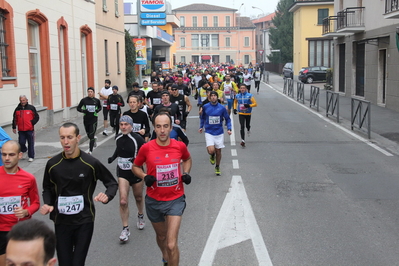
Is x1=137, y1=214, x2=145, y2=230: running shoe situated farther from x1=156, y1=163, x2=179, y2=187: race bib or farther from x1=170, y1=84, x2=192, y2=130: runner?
x1=170, y1=84, x2=192, y2=130: runner

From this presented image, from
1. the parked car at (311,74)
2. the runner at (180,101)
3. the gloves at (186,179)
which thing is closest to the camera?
the gloves at (186,179)

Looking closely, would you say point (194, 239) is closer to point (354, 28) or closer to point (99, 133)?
point (99, 133)

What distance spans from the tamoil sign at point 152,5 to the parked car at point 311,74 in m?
18.7

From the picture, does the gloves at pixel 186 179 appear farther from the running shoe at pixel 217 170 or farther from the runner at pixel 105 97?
the runner at pixel 105 97

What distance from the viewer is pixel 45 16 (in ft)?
60.4

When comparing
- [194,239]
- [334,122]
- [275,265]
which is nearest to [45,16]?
[334,122]

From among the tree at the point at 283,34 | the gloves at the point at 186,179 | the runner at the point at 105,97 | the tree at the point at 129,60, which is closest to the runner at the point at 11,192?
the gloves at the point at 186,179

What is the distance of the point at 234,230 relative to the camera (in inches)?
270

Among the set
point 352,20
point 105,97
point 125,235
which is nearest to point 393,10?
point 352,20

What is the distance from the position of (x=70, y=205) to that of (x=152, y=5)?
91.9 feet

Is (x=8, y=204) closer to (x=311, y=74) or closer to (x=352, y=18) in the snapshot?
(x=352, y=18)

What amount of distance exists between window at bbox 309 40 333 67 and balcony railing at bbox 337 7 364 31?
837 inches

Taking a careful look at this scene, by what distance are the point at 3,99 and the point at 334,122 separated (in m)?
11.6

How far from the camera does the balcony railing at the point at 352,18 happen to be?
27.7 metres
